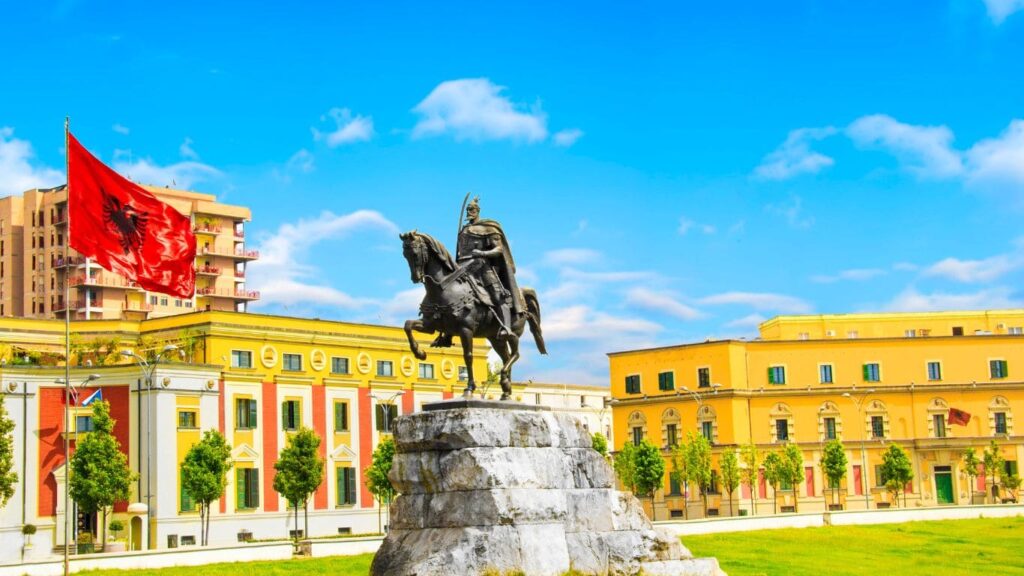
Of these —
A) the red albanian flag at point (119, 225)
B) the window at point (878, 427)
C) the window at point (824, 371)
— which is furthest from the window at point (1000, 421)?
the red albanian flag at point (119, 225)

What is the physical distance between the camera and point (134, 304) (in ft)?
364

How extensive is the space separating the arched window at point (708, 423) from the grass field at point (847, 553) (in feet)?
112

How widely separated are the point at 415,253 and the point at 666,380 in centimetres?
7414

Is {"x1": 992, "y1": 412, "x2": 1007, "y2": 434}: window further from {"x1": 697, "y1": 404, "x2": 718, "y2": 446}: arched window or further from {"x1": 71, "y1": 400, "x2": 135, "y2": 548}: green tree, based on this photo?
{"x1": 71, "y1": 400, "x2": 135, "y2": 548}: green tree

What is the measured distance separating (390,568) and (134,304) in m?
92.1

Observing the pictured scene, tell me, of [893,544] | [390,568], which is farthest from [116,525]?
[390,568]

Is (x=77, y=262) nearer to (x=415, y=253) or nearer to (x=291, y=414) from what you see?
(x=291, y=414)

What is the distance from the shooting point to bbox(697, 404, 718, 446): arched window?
9381 cm

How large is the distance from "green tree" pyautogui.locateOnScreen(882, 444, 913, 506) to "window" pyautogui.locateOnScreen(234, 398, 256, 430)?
4205 centimetres

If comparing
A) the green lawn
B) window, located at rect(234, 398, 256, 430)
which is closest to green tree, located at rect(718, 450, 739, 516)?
the green lawn

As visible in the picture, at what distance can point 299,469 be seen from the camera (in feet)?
224

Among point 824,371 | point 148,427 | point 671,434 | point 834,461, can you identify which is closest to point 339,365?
point 148,427

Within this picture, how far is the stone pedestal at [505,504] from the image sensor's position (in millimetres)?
23406

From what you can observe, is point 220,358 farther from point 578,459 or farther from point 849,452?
point 578,459
